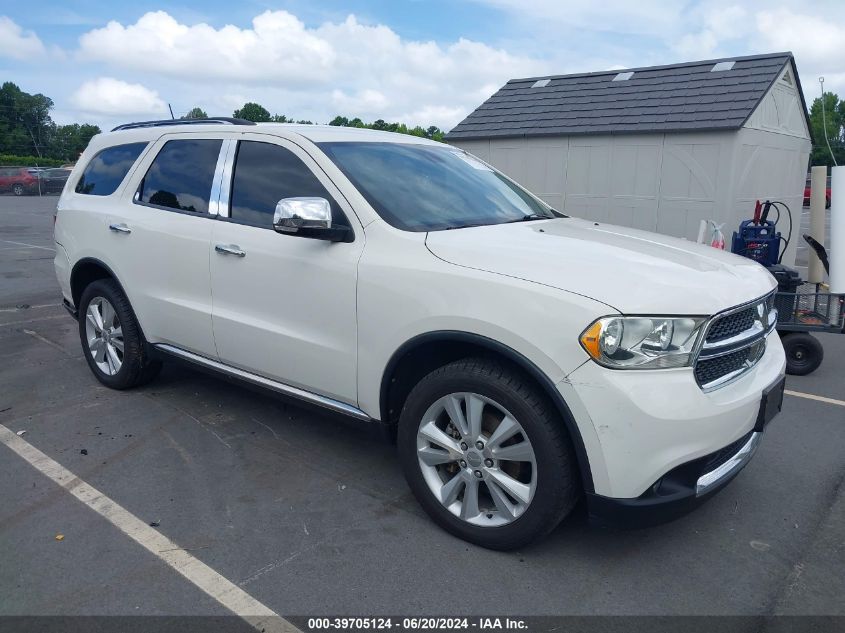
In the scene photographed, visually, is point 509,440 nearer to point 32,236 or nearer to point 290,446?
point 290,446

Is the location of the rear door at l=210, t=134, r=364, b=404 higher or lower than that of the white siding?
lower

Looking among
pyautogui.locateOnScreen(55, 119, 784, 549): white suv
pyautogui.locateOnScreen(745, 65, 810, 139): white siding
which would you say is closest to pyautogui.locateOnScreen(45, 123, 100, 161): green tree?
pyautogui.locateOnScreen(745, 65, 810, 139): white siding

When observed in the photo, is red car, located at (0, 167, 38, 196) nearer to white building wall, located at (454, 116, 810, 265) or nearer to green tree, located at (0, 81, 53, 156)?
white building wall, located at (454, 116, 810, 265)

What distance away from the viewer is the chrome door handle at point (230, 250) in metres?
3.83

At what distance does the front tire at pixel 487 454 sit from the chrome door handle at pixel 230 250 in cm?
138

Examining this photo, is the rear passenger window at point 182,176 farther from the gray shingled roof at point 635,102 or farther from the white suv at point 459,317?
the gray shingled roof at point 635,102

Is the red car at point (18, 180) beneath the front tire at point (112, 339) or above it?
above

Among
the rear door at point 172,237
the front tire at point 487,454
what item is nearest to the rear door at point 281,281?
the rear door at point 172,237

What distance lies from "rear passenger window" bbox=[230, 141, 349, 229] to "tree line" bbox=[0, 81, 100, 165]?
2892 inches

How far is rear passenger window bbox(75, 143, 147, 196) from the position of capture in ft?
16.0

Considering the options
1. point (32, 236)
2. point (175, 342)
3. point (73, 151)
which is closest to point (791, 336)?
point (175, 342)

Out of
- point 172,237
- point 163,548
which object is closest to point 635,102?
point 172,237

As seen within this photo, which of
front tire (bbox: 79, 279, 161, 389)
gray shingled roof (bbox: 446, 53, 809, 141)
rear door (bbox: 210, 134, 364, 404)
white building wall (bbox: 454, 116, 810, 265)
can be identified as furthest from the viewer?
gray shingled roof (bbox: 446, 53, 809, 141)

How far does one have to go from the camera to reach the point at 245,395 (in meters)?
5.06
